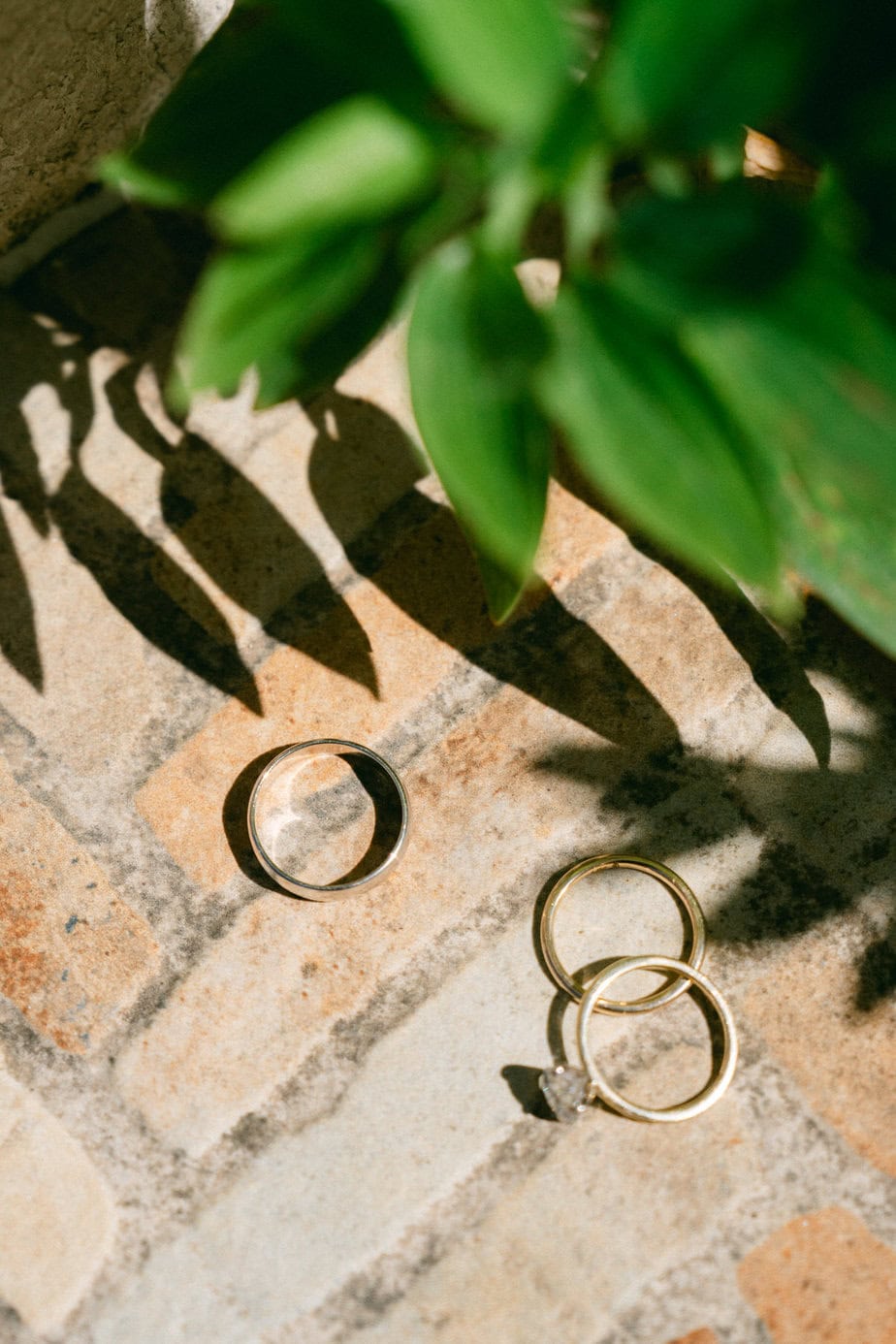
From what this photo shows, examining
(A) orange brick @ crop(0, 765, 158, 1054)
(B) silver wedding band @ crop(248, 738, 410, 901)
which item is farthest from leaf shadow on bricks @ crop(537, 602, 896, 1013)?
(A) orange brick @ crop(0, 765, 158, 1054)

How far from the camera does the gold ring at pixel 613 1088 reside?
897 mm

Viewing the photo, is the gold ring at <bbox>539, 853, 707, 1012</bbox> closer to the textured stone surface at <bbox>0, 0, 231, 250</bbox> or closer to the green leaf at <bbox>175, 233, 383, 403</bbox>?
the green leaf at <bbox>175, 233, 383, 403</bbox>

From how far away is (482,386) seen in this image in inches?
21.1

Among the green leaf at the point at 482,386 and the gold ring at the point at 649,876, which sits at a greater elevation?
the green leaf at the point at 482,386

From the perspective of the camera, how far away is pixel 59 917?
38.7 inches

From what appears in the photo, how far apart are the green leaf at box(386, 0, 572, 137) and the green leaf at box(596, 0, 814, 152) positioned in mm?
34

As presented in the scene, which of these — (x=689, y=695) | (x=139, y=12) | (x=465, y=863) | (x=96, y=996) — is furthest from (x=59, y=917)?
(x=139, y=12)

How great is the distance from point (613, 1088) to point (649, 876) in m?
0.20

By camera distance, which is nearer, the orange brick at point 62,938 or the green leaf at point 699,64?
the green leaf at point 699,64

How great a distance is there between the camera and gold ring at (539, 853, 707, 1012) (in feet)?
3.09

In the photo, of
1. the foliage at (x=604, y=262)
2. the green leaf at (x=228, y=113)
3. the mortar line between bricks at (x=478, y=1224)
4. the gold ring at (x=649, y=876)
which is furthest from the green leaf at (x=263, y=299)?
the mortar line between bricks at (x=478, y=1224)

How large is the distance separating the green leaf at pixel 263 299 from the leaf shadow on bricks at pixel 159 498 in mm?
518

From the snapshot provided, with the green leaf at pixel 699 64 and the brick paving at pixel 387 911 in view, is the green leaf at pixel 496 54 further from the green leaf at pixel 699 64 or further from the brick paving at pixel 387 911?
the brick paving at pixel 387 911

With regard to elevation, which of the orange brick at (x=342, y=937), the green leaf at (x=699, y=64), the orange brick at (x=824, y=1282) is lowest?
the orange brick at (x=824, y=1282)
